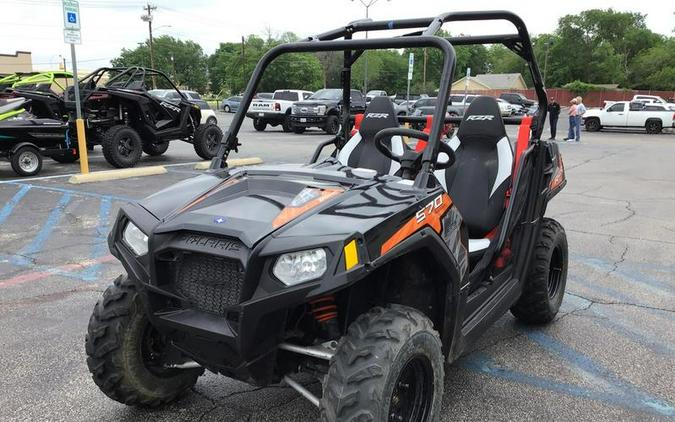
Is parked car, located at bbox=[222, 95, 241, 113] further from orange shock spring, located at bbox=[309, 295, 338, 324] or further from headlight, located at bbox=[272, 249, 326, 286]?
headlight, located at bbox=[272, 249, 326, 286]

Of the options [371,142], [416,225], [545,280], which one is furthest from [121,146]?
[416,225]

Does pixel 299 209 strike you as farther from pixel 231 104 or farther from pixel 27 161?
pixel 231 104

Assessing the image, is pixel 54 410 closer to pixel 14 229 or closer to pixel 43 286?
pixel 43 286

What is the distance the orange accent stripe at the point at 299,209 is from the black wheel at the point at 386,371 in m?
0.47

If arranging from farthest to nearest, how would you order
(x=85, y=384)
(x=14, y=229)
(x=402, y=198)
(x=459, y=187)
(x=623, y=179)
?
(x=623, y=179), (x=14, y=229), (x=459, y=187), (x=85, y=384), (x=402, y=198)

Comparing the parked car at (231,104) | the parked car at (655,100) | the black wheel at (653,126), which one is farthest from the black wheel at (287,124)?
the parked car at (231,104)

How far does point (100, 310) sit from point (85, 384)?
0.78 m

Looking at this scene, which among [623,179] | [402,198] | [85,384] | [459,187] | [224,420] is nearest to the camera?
[402,198]

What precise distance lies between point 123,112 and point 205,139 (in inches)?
79.6

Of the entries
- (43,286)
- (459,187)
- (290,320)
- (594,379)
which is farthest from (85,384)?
(594,379)

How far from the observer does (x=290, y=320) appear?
7.43ft

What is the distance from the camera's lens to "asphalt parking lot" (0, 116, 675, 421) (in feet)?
9.58

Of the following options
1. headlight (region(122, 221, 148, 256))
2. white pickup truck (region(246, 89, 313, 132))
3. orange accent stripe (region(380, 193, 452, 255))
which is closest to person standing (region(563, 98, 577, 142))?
white pickup truck (region(246, 89, 313, 132))

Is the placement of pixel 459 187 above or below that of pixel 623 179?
above
